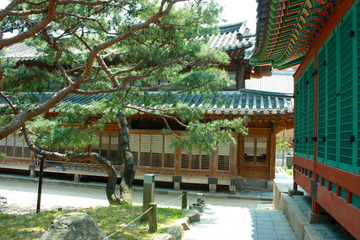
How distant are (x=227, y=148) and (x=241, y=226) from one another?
19.5ft

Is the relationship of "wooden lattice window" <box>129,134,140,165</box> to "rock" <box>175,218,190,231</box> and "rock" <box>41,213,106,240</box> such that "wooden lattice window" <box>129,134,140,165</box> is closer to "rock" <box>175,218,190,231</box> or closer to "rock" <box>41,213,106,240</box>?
"rock" <box>175,218,190,231</box>

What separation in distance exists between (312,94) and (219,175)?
7439 mm

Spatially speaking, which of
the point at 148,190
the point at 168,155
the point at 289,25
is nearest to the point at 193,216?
the point at 148,190

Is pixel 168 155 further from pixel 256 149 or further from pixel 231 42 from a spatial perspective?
pixel 231 42

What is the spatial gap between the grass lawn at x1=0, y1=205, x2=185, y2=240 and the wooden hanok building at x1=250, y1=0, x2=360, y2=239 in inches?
121

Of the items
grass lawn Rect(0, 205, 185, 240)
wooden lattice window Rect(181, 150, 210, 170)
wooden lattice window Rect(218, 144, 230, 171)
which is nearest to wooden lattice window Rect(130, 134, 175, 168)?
wooden lattice window Rect(181, 150, 210, 170)

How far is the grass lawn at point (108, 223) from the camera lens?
586 cm

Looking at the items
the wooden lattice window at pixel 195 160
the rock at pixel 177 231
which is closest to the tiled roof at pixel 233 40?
the wooden lattice window at pixel 195 160

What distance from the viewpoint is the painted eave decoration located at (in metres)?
4.12

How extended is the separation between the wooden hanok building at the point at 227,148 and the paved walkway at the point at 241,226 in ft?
13.5

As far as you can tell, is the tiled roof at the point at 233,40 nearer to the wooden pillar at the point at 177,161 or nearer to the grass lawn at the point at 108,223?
the wooden pillar at the point at 177,161

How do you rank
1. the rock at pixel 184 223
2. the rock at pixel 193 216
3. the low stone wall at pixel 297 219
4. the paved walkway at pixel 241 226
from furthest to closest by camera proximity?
1. the rock at pixel 193 216
2. the rock at pixel 184 223
3. the paved walkway at pixel 241 226
4. the low stone wall at pixel 297 219

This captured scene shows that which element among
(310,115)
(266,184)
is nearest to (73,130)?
(310,115)

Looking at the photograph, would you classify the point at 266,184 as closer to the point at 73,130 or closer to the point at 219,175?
the point at 219,175
